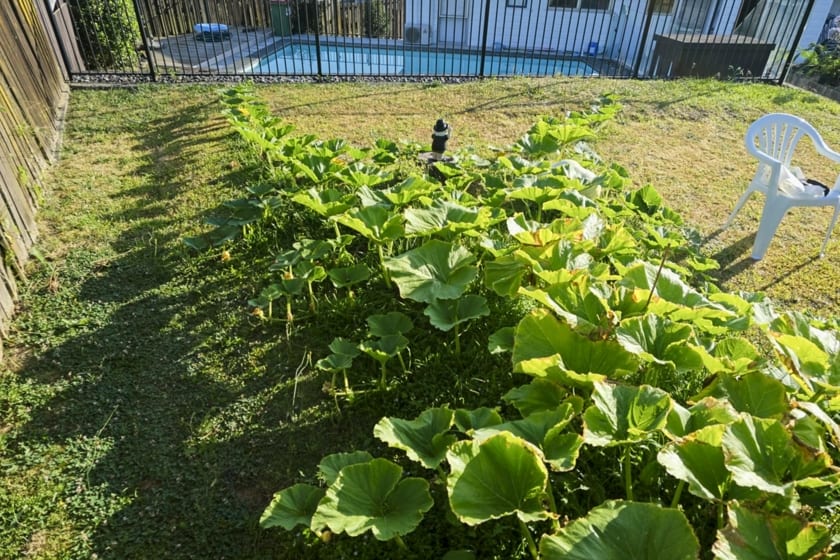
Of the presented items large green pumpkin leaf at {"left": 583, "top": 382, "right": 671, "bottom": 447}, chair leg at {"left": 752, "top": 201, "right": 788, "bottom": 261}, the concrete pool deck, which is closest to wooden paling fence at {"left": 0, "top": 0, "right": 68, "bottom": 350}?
large green pumpkin leaf at {"left": 583, "top": 382, "right": 671, "bottom": 447}

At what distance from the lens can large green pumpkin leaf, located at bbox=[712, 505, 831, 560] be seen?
1015mm

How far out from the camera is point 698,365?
60.7 inches

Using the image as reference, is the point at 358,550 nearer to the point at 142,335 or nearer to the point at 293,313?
the point at 293,313

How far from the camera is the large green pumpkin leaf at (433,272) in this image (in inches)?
79.6

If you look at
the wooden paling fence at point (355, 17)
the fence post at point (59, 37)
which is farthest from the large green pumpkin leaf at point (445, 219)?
the wooden paling fence at point (355, 17)

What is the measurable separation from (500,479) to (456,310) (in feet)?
3.08

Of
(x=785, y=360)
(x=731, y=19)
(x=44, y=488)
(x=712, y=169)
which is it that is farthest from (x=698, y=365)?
(x=731, y=19)

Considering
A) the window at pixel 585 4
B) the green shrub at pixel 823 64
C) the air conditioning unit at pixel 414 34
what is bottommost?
the air conditioning unit at pixel 414 34

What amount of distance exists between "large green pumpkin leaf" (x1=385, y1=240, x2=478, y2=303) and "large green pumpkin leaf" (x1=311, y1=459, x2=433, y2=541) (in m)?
0.74

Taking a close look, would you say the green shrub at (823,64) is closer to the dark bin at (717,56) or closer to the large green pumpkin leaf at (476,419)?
the dark bin at (717,56)

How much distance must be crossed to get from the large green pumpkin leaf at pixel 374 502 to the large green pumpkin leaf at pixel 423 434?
75 millimetres

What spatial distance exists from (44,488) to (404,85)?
585 cm

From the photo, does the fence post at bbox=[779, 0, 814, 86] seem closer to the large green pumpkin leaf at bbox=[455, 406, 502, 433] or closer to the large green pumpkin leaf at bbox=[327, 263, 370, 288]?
the large green pumpkin leaf at bbox=[327, 263, 370, 288]

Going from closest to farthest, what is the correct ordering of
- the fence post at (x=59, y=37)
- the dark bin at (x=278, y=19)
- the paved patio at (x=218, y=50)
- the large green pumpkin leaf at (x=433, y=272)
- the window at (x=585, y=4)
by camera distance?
the large green pumpkin leaf at (x=433, y=272)
the fence post at (x=59, y=37)
the paved patio at (x=218, y=50)
the dark bin at (x=278, y=19)
the window at (x=585, y=4)
